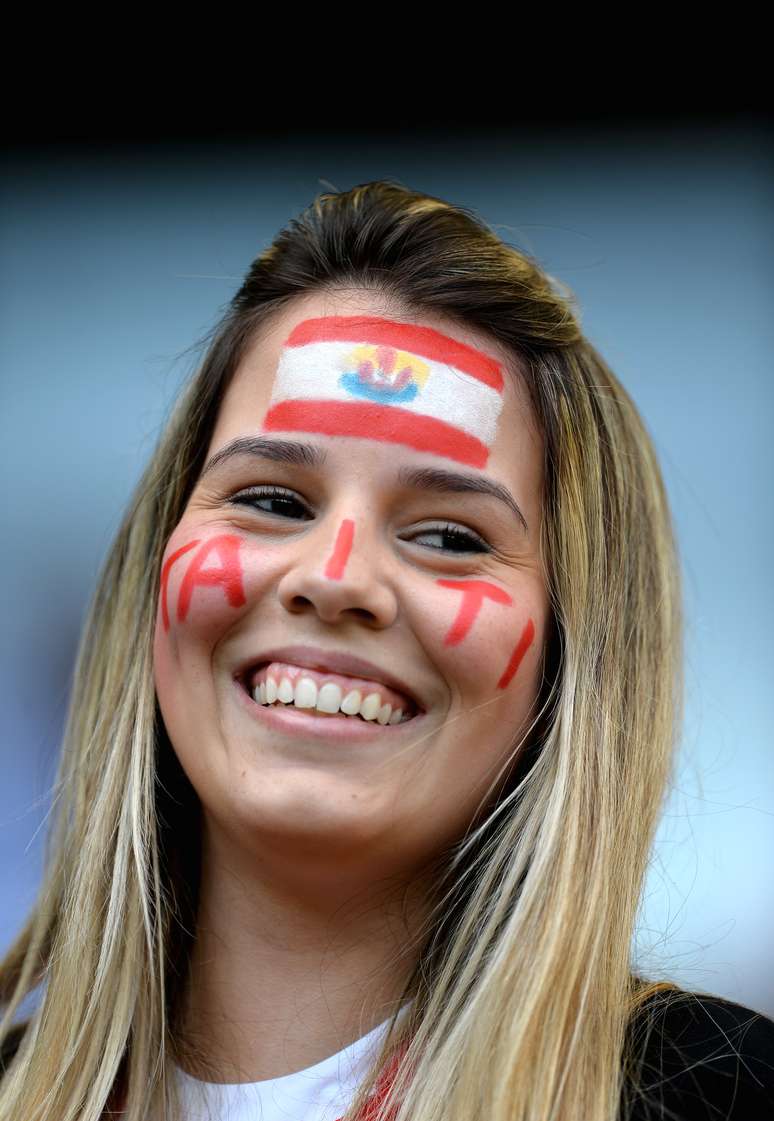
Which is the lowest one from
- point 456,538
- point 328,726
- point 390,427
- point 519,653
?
point 328,726

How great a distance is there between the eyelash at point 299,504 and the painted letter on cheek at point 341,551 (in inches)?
5.2

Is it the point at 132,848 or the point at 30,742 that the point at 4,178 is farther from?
the point at 132,848

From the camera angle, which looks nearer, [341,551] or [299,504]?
[341,551]

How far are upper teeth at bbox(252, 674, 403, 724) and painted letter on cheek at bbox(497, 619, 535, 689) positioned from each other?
0.55 ft

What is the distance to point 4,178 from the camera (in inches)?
160

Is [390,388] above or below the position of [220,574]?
above

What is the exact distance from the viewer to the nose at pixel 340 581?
170 centimetres

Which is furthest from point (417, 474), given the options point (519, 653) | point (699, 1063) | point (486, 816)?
point (699, 1063)

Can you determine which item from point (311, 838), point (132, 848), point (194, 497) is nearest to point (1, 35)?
point (194, 497)

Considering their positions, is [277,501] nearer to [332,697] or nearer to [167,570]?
[167,570]

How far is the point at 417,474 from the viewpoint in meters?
1.81

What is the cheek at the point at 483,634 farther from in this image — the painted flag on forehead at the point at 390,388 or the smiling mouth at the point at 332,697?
the painted flag on forehead at the point at 390,388

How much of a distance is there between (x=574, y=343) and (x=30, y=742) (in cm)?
229

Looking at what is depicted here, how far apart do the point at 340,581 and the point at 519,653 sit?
11.7 inches
